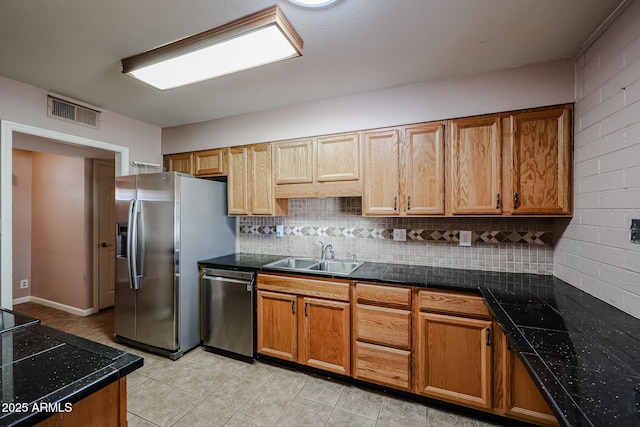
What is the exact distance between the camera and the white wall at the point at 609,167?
4.40 feet

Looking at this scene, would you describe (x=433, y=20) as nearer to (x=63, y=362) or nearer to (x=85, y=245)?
(x=63, y=362)

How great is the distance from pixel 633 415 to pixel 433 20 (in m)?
1.79

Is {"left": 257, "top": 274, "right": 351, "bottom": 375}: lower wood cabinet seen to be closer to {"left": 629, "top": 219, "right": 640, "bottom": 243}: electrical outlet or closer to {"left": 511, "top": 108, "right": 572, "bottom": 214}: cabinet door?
{"left": 511, "top": 108, "right": 572, "bottom": 214}: cabinet door

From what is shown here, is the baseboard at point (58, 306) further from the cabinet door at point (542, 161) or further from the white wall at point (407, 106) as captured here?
the cabinet door at point (542, 161)

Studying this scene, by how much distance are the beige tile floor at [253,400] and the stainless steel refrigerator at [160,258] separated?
284 mm

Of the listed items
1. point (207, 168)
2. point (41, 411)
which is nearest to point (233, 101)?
point (207, 168)

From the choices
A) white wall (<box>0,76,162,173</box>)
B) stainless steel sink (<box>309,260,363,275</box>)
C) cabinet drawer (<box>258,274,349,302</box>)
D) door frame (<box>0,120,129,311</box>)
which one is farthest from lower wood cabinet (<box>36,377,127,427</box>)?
white wall (<box>0,76,162,173</box>)

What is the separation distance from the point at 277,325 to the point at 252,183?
141 cm

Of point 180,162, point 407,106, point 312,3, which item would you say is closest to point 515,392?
point 407,106

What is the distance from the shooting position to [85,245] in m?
3.74

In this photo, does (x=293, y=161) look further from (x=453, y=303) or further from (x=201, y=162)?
(x=453, y=303)

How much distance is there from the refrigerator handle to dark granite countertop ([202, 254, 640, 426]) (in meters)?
2.11

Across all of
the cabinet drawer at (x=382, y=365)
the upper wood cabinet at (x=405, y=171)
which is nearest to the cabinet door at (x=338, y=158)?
the upper wood cabinet at (x=405, y=171)

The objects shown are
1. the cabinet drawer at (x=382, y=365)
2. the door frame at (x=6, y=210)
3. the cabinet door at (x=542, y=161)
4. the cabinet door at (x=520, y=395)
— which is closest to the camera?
the cabinet door at (x=520, y=395)
